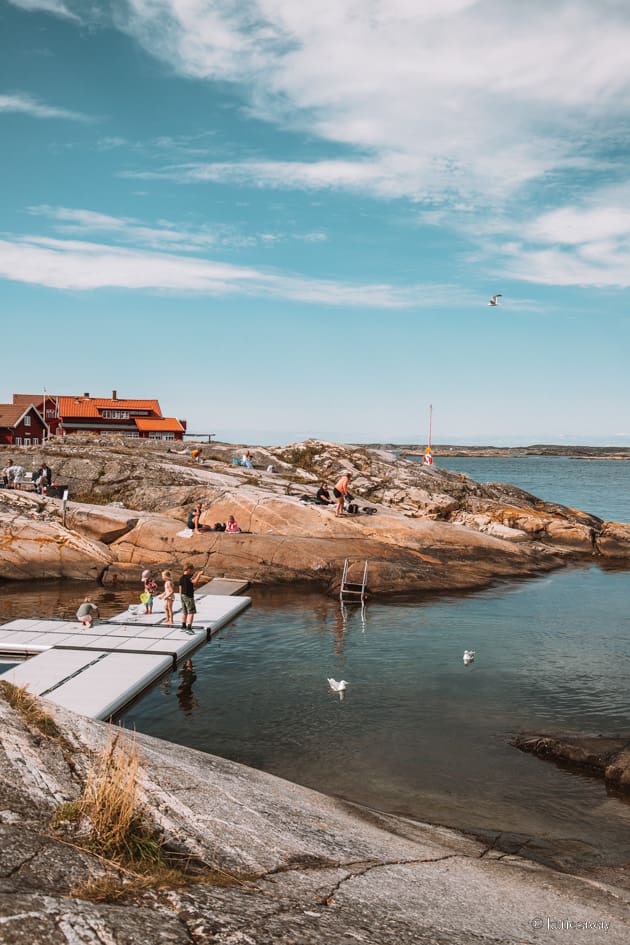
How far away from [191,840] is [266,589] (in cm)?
2864

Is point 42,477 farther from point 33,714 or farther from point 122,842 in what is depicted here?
point 122,842

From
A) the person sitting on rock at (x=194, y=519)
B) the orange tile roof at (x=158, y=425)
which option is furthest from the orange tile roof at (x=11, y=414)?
the person sitting on rock at (x=194, y=519)

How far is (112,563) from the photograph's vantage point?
3731 cm

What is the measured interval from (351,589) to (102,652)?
1481cm

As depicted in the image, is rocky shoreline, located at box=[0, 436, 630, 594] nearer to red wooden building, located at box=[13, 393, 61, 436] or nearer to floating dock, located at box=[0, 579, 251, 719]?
floating dock, located at box=[0, 579, 251, 719]

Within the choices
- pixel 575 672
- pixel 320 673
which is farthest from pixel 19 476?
pixel 575 672

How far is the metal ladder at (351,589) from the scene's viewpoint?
3359cm

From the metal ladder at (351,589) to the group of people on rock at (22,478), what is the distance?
2011cm

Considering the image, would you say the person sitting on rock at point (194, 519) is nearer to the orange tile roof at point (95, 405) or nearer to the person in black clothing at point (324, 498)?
the person in black clothing at point (324, 498)

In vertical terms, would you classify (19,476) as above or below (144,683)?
above

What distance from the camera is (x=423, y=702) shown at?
1942cm

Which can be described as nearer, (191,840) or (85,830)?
(85,830)

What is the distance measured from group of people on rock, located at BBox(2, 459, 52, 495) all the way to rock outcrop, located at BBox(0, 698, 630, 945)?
36.3 m

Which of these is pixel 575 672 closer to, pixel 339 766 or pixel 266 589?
pixel 339 766
